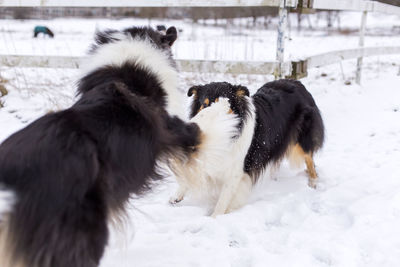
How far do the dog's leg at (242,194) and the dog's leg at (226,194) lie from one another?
0.05 m

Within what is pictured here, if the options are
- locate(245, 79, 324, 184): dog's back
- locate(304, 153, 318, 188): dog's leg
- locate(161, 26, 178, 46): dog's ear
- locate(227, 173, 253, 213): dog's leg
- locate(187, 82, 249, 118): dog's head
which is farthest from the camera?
locate(304, 153, 318, 188): dog's leg

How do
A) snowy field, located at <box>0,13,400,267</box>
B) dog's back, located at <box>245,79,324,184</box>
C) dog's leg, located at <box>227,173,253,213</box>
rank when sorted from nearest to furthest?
snowy field, located at <box>0,13,400,267</box> → dog's leg, located at <box>227,173,253,213</box> → dog's back, located at <box>245,79,324,184</box>

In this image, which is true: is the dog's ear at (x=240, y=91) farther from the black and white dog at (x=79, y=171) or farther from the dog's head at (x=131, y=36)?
the black and white dog at (x=79, y=171)

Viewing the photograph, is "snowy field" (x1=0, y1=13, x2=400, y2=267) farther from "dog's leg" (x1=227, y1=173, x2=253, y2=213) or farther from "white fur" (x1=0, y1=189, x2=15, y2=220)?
"white fur" (x1=0, y1=189, x2=15, y2=220)

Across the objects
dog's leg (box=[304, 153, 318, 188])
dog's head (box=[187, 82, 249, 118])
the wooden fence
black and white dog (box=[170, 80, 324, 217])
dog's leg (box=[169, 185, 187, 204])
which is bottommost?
dog's leg (box=[169, 185, 187, 204])

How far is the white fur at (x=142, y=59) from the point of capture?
2.13 meters

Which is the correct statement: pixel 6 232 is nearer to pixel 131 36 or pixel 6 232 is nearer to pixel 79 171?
pixel 79 171

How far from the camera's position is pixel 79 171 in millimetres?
1308

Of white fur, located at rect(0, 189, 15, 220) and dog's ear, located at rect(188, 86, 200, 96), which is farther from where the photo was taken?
dog's ear, located at rect(188, 86, 200, 96)

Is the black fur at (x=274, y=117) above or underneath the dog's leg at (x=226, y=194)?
above

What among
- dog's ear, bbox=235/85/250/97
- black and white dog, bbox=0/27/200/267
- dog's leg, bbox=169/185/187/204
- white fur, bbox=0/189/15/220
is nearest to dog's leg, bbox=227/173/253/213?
dog's leg, bbox=169/185/187/204

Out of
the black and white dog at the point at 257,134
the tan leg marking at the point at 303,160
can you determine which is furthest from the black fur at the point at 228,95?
the tan leg marking at the point at 303,160

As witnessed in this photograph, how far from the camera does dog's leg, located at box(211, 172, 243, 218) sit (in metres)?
2.79

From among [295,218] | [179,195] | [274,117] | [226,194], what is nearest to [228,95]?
[274,117]
